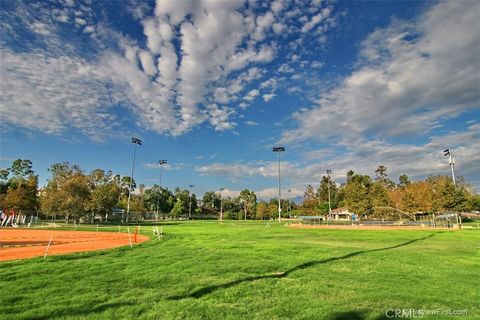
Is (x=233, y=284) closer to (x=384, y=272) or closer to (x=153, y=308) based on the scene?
(x=153, y=308)

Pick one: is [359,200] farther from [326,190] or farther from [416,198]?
[326,190]

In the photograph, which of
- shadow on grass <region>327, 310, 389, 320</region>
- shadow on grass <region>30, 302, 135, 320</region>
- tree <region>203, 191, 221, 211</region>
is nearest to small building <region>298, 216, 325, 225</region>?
shadow on grass <region>327, 310, 389, 320</region>

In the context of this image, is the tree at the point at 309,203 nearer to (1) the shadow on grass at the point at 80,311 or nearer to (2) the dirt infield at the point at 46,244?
(2) the dirt infield at the point at 46,244

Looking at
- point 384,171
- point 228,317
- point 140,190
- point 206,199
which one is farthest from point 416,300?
point 206,199

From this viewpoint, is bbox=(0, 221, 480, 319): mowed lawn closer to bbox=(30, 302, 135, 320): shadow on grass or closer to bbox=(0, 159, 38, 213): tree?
bbox=(30, 302, 135, 320): shadow on grass

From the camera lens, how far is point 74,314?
732 centimetres

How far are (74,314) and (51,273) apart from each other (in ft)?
19.6

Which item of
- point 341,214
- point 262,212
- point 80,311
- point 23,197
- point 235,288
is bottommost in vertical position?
point 80,311

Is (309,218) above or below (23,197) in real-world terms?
below

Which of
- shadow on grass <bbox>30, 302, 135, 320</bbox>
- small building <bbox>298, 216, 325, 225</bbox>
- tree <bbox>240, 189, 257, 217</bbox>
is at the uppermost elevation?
tree <bbox>240, 189, 257, 217</bbox>

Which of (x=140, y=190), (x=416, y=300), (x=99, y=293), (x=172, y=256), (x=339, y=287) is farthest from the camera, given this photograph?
(x=140, y=190)

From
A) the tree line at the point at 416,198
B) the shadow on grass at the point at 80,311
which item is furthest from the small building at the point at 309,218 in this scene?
the shadow on grass at the point at 80,311

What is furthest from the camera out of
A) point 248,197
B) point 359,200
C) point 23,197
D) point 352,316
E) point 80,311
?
point 248,197

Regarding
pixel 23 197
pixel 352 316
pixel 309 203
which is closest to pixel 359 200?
pixel 309 203
